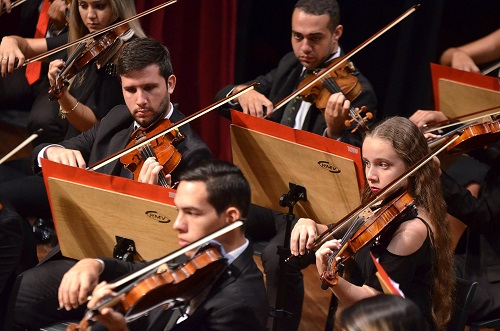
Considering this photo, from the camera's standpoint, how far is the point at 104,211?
102 inches

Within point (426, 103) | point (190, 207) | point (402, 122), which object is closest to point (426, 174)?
point (402, 122)

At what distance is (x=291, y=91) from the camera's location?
371cm

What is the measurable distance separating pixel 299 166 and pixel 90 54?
106cm

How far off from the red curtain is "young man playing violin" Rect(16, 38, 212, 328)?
4.35ft

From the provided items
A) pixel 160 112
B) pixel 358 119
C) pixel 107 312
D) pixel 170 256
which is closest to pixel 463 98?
pixel 358 119

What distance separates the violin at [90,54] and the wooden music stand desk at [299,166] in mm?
777

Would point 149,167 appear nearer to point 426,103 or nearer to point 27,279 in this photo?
point 27,279

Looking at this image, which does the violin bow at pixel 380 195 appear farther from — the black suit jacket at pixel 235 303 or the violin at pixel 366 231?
the black suit jacket at pixel 235 303

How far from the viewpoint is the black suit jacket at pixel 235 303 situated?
2.18 metres

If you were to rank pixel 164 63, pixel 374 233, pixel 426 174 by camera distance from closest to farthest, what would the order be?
pixel 374 233 < pixel 426 174 < pixel 164 63

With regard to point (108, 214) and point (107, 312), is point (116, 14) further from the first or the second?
point (107, 312)

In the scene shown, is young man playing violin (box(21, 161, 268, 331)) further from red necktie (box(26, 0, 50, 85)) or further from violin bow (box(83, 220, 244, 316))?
red necktie (box(26, 0, 50, 85))

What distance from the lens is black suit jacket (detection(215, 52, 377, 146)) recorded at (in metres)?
3.47

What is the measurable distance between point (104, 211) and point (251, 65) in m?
2.39
